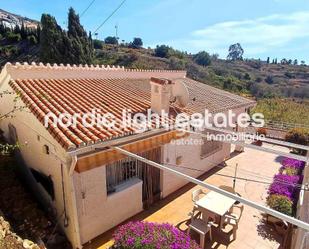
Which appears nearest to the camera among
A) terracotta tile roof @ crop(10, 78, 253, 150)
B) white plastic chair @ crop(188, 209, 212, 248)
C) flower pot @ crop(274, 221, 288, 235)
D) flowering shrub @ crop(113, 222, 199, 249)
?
flowering shrub @ crop(113, 222, 199, 249)

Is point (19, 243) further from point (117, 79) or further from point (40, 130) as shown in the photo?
point (117, 79)

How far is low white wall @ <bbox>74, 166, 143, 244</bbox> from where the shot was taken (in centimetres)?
1330

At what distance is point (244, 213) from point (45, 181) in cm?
1452

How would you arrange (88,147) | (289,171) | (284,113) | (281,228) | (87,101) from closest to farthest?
(88,147) → (281,228) → (87,101) → (289,171) → (284,113)

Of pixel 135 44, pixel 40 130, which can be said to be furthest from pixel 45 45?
pixel 135 44

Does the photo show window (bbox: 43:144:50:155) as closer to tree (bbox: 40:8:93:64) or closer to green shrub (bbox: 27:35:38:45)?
tree (bbox: 40:8:93:64)

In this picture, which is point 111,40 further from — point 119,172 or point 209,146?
point 119,172

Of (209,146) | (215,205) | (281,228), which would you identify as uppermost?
(209,146)

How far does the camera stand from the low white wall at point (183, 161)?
61.5 feet

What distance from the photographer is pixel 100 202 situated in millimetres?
14289

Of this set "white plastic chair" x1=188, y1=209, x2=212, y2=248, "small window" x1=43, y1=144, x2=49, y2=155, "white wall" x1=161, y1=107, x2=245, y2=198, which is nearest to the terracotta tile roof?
"small window" x1=43, y1=144, x2=49, y2=155

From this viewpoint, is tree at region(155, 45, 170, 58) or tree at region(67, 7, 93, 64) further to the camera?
tree at region(155, 45, 170, 58)

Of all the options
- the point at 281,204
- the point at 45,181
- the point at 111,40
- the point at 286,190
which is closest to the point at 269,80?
the point at 111,40

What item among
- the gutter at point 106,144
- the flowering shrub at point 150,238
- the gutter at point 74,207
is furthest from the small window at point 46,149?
the flowering shrub at point 150,238
